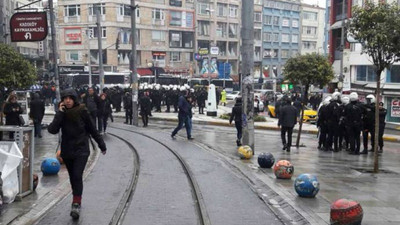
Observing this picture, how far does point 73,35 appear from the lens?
65750mm

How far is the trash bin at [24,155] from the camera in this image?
26.5ft

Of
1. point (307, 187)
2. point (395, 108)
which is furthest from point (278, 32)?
point (307, 187)

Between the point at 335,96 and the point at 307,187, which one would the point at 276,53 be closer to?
the point at 335,96

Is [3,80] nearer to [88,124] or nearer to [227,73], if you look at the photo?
[88,124]

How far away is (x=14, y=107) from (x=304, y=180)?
9.44 m

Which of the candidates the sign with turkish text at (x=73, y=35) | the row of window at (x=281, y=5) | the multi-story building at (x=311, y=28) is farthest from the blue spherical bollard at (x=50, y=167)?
the multi-story building at (x=311, y=28)

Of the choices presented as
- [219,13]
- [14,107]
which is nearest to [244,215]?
[14,107]

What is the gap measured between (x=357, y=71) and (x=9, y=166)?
33457mm

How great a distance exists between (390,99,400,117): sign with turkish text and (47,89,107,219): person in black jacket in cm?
2437

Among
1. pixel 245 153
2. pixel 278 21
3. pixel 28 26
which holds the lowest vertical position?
pixel 245 153

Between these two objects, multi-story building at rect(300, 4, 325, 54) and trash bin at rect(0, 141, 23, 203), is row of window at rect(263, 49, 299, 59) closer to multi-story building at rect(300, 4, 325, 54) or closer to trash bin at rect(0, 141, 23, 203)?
multi-story building at rect(300, 4, 325, 54)

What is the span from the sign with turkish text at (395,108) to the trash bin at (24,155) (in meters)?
23.9

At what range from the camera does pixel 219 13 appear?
77562 millimetres

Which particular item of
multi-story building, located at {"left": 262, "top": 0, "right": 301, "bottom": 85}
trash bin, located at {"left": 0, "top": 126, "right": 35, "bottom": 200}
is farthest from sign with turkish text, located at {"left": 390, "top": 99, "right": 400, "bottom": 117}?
multi-story building, located at {"left": 262, "top": 0, "right": 301, "bottom": 85}
